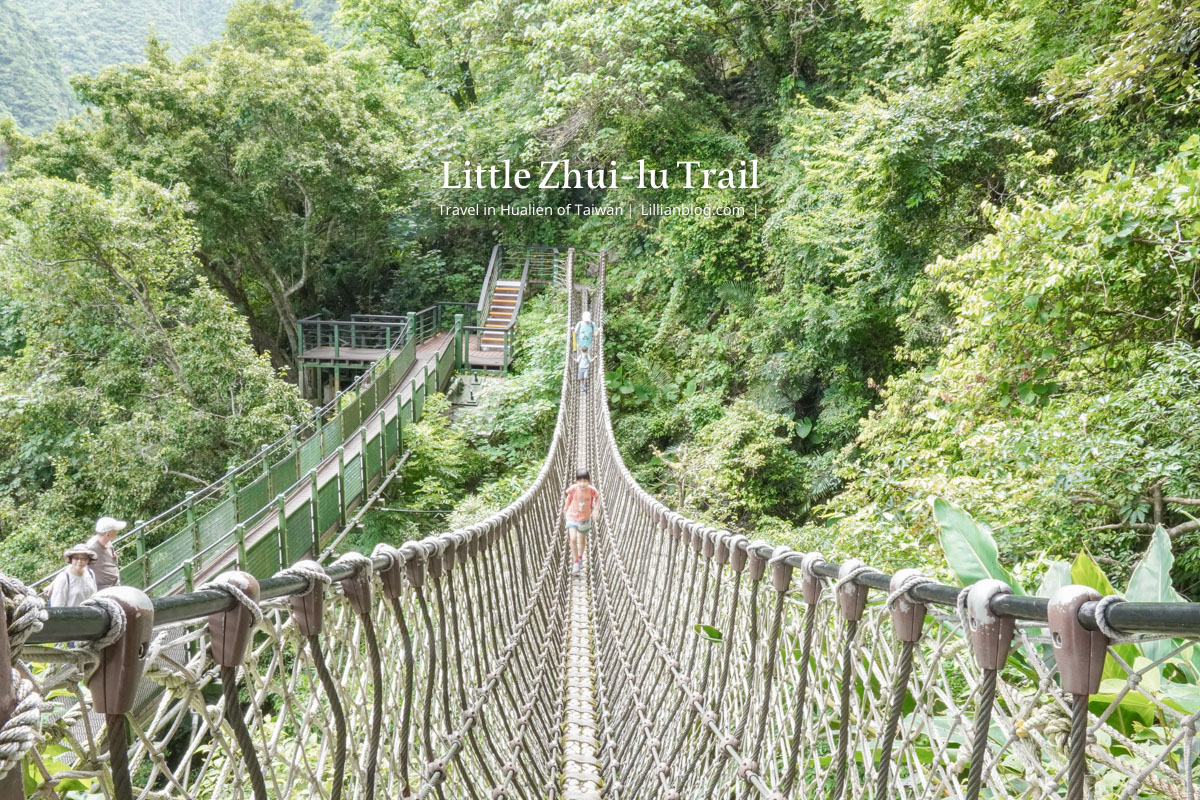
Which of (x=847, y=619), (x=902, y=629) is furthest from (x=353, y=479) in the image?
(x=902, y=629)

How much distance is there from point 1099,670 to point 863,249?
5.97m

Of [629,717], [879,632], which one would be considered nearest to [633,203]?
[629,717]

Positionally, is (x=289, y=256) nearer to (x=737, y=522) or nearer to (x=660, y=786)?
(x=737, y=522)

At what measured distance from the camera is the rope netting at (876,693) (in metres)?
0.71

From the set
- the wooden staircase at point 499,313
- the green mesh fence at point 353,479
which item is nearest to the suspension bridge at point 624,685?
the green mesh fence at point 353,479

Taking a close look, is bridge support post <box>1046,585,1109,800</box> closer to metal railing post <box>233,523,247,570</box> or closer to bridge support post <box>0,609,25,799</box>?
bridge support post <box>0,609,25,799</box>

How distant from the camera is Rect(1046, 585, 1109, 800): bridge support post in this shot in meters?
0.60

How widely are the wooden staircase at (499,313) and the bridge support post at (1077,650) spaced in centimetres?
1103

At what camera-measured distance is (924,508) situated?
10.4ft

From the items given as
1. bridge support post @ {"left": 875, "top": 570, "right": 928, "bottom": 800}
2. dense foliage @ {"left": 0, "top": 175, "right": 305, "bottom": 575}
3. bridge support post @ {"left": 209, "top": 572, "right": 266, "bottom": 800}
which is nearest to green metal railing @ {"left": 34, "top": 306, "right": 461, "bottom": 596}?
dense foliage @ {"left": 0, "top": 175, "right": 305, "bottom": 575}

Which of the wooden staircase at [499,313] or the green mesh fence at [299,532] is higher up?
the wooden staircase at [499,313]

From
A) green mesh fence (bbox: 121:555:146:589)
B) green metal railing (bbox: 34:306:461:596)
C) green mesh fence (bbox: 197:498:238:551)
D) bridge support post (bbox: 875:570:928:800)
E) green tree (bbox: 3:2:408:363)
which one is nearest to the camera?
bridge support post (bbox: 875:570:928:800)

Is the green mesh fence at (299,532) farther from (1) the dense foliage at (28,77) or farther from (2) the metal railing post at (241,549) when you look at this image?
(1) the dense foliage at (28,77)

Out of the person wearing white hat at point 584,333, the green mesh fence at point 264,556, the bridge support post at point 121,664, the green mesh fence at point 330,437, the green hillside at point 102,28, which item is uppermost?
the green hillside at point 102,28
